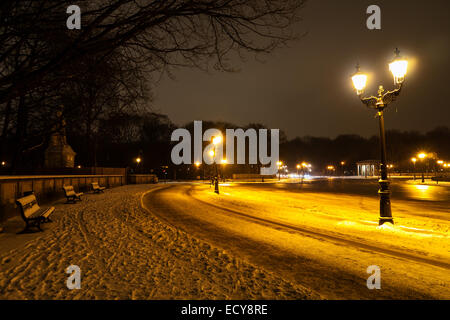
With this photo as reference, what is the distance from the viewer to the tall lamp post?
333 inches

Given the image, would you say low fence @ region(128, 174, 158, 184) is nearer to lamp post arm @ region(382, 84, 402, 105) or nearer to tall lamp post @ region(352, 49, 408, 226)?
tall lamp post @ region(352, 49, 408, 226)

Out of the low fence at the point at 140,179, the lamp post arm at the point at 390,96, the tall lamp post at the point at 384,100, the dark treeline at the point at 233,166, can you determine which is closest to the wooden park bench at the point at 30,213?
the tall lamp post at the point at 384,100

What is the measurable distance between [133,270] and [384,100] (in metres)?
8.56

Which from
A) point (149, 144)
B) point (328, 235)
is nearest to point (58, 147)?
point (328, 235)

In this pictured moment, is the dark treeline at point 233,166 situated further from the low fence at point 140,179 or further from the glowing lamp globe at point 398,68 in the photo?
the glowing lamp globe at point 398,68

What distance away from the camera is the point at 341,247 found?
20.9ft

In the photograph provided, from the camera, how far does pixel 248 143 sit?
69500 millimetres

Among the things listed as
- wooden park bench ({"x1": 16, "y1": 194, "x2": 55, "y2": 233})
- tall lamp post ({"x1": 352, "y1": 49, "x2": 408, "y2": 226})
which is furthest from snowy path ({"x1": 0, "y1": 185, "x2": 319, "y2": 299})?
tall lamp post ({"x1": 352, "y1": 49, "x2": 408, "y2": 226})

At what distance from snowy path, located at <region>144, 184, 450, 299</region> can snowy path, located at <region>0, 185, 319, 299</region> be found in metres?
0.61

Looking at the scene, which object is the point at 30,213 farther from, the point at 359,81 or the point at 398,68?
the point at 398,68

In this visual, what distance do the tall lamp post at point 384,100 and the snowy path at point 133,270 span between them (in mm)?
5624

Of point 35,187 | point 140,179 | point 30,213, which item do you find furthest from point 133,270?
point 140,179

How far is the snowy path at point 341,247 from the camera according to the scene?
428 centimetres
